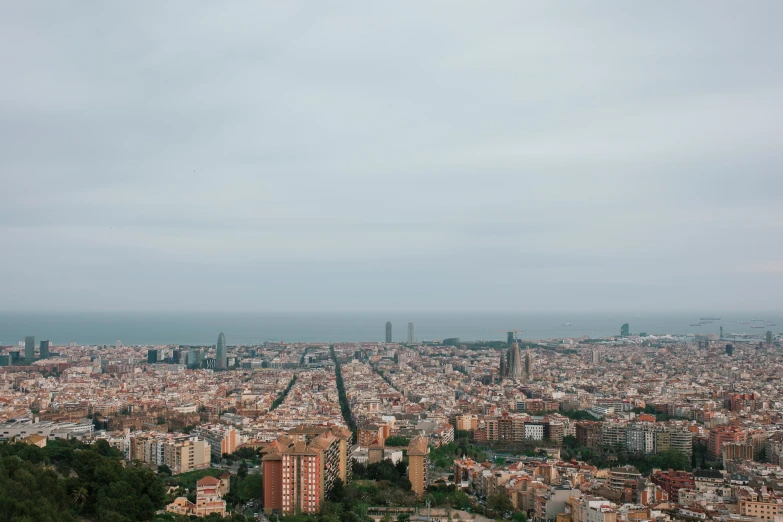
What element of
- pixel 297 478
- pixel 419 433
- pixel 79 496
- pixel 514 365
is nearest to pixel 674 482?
pixel 297 478

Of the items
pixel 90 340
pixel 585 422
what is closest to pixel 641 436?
pixel 585 422

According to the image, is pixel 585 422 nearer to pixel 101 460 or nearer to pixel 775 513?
pixel 775 513

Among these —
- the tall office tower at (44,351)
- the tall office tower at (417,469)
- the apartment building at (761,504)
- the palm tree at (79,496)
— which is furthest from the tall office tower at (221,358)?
the apartment building at (761,504)

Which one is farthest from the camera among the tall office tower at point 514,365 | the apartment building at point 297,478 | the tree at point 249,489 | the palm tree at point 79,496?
the tall office tower at point 514,365

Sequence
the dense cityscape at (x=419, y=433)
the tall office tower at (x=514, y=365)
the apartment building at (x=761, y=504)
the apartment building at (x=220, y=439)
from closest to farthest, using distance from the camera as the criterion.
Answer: the apartment building at (x=761, y=504)
the dense cityscape at (x=419, y=433)
the apartment building at (x=220, y=439)
the tall office tower at (x=514, y=365)

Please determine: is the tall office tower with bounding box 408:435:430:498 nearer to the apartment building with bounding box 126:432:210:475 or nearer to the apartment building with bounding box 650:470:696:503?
the apartment building with bounding box 650:470:696:503

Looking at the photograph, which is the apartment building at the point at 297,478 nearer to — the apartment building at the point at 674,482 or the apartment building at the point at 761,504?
the apartment building at the point at 674,482
